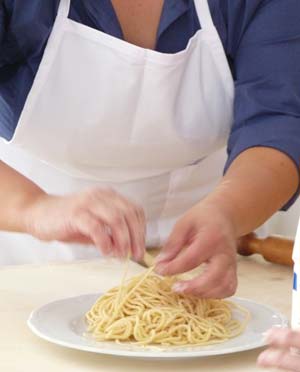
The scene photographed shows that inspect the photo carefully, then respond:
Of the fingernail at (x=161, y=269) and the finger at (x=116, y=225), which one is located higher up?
the finger at (x=116, y=225)

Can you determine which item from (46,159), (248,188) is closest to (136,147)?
(46,159)

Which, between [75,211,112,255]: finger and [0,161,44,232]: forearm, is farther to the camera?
[0,161,44,232]: forearm

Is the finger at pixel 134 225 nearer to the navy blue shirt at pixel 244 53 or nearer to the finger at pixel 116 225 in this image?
the finger at pixel 116 225

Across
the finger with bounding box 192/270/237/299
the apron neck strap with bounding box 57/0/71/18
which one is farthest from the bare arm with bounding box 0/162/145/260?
the apron neck strap with bounding box 57/0/71/18

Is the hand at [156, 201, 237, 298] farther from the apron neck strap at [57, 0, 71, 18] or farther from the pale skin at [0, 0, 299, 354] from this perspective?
the apron neck strap at [57, 0, 71, 18]

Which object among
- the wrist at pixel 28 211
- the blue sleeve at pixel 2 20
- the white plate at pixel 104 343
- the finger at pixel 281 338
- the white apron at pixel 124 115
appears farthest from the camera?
the white apron at pixel 124 115

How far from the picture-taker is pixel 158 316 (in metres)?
1.13

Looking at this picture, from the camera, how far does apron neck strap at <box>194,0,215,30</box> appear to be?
1481mm

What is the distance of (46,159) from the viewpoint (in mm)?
1594

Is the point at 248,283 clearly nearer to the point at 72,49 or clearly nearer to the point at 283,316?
the point at 283,316

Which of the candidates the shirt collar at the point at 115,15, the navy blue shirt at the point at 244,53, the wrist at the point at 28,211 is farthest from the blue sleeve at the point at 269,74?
the wrist at the point at 28,211

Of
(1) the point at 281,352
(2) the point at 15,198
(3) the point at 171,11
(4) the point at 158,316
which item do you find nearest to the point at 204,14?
(3) the point at 171,11

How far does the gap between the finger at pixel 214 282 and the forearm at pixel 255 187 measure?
0.10m

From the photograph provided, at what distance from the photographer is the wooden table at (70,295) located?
3.33 ft
